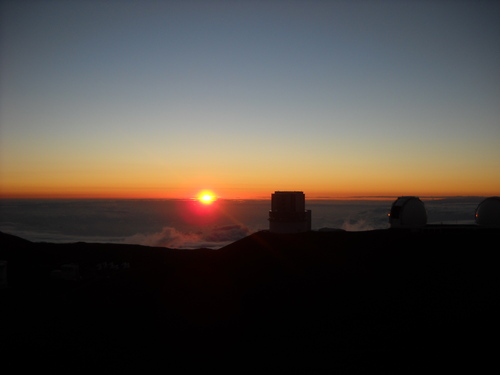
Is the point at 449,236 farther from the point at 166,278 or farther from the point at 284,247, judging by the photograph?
the point at 166,278

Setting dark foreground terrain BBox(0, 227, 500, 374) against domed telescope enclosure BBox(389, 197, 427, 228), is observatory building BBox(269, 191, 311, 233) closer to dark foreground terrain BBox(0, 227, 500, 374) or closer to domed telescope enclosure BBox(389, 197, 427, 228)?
dark foreground terrain BBox(0, 227, 500, 374)

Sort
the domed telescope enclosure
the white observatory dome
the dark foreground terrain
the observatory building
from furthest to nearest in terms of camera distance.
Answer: the observatory building
the white observatory dome
the domed telescope enclosure
the dark foreground terrain

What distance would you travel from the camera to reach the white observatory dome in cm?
3756

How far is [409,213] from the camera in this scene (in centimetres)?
3697

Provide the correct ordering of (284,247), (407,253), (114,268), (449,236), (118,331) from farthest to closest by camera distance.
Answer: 1. (114,268)
2. (284,247)
3. (449,236)
4. (407,253)
5. (118,331)

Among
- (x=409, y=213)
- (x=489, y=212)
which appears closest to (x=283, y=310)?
(x=409, y=213)

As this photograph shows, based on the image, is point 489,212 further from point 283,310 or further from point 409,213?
point 283,310

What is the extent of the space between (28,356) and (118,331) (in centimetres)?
448

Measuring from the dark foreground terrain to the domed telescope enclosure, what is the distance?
1.45 meters

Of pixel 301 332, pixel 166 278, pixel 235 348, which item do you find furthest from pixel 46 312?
pixel 301 332

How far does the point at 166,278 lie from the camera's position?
34781 millimetres

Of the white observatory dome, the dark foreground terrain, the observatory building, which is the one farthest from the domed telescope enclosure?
the observatory building

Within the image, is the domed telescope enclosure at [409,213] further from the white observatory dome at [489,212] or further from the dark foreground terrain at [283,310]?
the white observatory dome at [489,212]

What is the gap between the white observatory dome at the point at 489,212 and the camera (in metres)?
37.6
